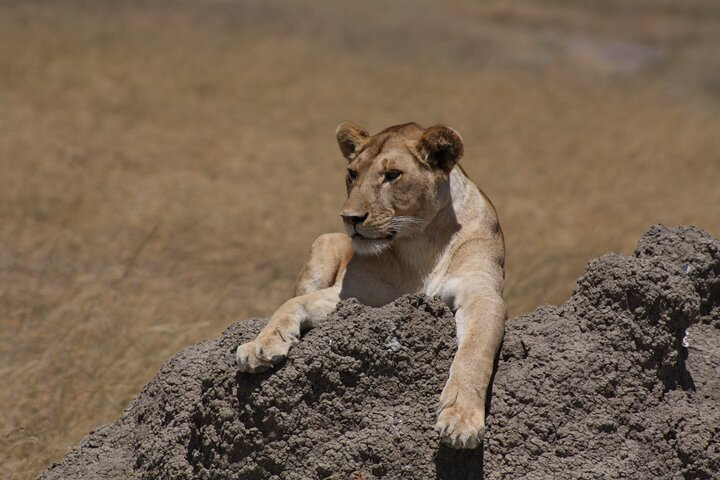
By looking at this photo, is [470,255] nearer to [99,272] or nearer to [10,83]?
[99,272]

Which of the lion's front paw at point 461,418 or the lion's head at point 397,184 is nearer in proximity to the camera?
the lion's front paw at point 461,418

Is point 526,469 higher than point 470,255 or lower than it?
lower

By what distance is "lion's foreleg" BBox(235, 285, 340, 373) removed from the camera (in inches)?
193

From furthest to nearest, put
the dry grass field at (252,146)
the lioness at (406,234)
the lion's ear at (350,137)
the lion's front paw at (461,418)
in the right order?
the dry grass field at (252,146), the lion's ear at (350,137), the lioness at (406,234), the lion's front paw at (461,418)

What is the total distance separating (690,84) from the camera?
90.9 feet

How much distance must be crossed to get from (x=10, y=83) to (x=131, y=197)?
674cm

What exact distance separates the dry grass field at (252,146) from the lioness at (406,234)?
7.15 ft

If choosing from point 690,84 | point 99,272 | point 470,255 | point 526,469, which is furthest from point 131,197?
point 690,84

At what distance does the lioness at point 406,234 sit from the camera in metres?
5.75

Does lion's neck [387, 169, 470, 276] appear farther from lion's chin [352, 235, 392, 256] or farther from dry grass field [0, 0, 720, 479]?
dry grass field [0, 0, 720, 479]

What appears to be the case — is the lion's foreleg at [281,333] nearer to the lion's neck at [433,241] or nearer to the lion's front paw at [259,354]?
the lion's front paw at [259,354]

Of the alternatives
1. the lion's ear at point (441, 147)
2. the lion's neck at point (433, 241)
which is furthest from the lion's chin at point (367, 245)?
the lion's ear at point (441, 147)

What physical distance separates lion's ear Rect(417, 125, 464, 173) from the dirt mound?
1143 mm

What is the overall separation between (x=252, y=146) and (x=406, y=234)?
49.1 ft
